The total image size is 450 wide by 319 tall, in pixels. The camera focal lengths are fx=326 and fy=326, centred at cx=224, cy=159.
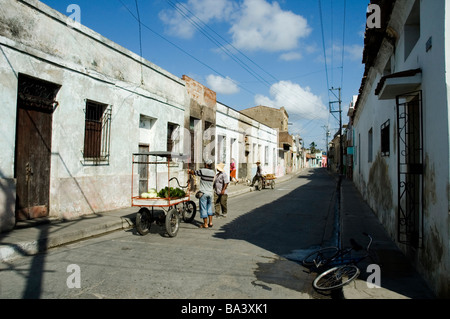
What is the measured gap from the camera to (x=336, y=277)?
450cm

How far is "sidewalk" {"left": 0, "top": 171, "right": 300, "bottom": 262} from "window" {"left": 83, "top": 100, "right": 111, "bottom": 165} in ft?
5.49

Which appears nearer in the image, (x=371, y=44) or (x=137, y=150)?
(x=371, y=44)

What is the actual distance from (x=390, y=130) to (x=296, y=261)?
12.0 feet

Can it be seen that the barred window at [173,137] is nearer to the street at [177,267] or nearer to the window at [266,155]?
the street at [177,267]

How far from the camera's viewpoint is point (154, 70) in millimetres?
12383

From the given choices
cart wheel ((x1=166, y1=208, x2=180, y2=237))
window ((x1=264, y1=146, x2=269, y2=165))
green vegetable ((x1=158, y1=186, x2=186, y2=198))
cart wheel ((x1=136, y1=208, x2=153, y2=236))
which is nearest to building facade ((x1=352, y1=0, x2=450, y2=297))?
cart wheel ((x1=166, y1=208, x2=180, y2=237))

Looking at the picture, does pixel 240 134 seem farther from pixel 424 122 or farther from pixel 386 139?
pixel 424 122

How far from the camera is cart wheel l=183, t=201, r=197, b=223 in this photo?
9.22m

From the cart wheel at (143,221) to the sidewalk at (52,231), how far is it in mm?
1014

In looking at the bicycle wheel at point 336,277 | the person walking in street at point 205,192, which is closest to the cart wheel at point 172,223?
the person walking in street at point 205,192

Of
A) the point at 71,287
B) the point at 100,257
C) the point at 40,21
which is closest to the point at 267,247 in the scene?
the point at 100,257

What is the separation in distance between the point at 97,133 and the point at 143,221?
358 centimetres

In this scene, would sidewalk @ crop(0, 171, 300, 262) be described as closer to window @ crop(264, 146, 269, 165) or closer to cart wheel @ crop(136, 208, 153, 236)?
cart wheel @ crop(136, 208, 153, 236)
